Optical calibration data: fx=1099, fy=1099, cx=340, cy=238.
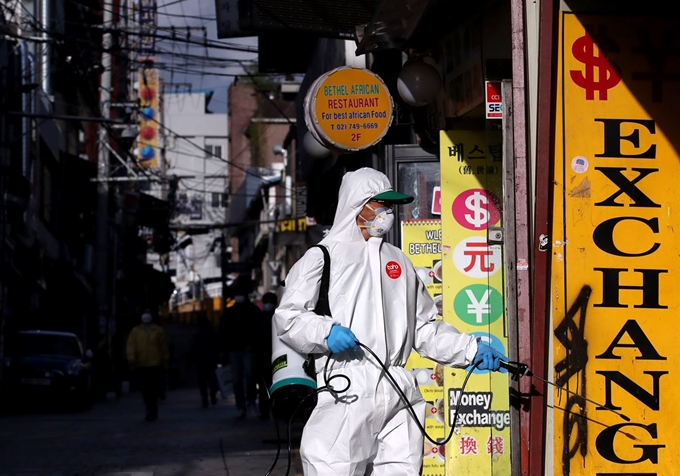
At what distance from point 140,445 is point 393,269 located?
8.04 metres

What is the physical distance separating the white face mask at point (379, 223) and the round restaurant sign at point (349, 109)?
14.0ft

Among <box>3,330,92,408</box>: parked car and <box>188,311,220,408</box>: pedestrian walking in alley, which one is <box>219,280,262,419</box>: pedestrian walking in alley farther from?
<box>3,330,92,408</box>: parked car

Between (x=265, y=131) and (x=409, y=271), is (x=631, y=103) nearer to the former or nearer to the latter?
(x=409, y=271)

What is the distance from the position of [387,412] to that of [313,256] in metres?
0.84

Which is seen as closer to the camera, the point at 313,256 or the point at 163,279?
the point at 313,256

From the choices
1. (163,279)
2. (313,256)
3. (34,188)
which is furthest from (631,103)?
(163,279)

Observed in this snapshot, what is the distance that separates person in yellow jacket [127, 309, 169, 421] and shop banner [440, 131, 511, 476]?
31.8 ft

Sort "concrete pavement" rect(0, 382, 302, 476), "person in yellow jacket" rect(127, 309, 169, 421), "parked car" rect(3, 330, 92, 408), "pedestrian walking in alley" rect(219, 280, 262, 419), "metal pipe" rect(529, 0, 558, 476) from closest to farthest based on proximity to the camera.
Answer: "metal pipe" rect(529, 0, 558, 476) < "concrete pavement" rect(0, 382, 302, 476) < "pedestrian walking in alley" rect(219, 280, 262, 419) < "person in yellow jacket" rect(127, 309, 169, 421) < "parked car" rect(3, 330, 92, 408)

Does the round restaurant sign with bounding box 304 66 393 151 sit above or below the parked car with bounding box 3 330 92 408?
above

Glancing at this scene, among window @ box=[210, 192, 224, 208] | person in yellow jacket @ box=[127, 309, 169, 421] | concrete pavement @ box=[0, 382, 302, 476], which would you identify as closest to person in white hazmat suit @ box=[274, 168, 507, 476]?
concrete pavement @ box=[0, 382, 302, 476]

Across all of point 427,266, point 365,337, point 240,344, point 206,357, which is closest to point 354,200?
point 365,337

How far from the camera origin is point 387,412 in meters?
5.30

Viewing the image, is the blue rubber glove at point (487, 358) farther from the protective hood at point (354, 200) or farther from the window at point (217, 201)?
the window at point (217, 201)

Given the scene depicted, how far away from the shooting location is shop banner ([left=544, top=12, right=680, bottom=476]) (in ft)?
19.6
